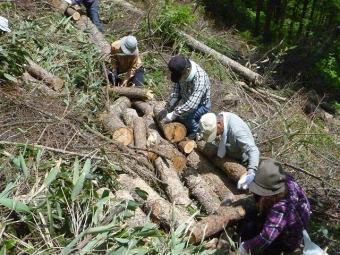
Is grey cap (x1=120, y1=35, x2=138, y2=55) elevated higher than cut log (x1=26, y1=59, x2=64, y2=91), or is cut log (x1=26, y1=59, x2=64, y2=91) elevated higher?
grey cap (x1=120, y1=35, x2=138, y2=55)

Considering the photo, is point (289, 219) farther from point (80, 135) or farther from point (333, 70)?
point (333, 70)

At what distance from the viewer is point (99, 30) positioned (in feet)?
27.1

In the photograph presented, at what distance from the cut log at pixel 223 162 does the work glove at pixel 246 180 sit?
145mm

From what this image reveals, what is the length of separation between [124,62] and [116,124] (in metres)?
1.30

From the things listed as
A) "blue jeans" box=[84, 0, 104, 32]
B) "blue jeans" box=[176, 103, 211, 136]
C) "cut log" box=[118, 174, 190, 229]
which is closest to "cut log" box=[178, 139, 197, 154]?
"blue jeans" box=[176, 103, 211, 136]

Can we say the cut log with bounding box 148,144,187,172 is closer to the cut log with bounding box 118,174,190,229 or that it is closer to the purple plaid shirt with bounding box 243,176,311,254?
the cut log with bounding box 118,174,190,229

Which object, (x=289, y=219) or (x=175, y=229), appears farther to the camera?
(x=175, y=229)

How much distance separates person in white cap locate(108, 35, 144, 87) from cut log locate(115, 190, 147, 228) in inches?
98.4

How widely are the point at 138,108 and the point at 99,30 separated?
2.31 m

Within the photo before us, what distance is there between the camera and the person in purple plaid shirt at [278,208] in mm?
4027

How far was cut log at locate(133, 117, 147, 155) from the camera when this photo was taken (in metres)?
5.64

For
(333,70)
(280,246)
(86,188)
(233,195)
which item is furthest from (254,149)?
(333,70)

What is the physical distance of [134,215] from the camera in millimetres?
4180

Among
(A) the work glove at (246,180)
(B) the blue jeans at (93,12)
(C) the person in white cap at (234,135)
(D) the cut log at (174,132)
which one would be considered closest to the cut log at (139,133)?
(D) the cut log at (174,132)
